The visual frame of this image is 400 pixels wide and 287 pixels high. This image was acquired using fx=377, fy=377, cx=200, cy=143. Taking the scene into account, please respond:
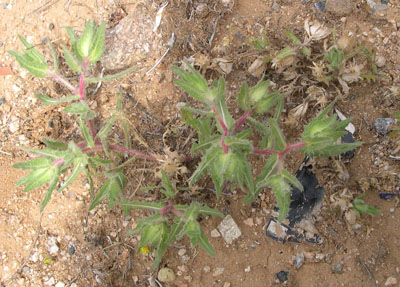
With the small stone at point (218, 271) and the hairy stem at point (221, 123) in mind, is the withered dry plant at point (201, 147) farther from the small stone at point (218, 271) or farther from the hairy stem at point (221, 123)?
the small stone at point (218, 271)

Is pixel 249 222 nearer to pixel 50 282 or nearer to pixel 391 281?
pixel 391 281

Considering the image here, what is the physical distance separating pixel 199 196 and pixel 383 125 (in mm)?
1532

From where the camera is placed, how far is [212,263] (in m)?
2.92

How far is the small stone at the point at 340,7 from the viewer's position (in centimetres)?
321

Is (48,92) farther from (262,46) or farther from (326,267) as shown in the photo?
(326,267)

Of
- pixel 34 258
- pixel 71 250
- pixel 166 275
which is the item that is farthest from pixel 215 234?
pixel 34 258

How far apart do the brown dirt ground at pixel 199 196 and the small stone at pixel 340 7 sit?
0.22ft

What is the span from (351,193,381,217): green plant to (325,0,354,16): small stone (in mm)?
1563

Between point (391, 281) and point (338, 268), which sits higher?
point (338, 268)

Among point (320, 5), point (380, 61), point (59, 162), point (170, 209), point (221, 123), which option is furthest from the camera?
point (320, 5)

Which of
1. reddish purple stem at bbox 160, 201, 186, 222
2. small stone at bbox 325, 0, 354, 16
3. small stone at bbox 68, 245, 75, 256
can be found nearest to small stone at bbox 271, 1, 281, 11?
small stone at bbox 325, 0, 354, 16

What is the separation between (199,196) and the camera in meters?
2.99

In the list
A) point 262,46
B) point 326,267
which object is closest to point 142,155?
point 262,46

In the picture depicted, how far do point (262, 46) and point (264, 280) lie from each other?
1.84m
